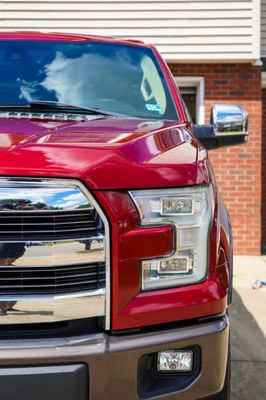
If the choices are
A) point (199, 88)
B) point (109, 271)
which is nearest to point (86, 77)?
point (109, 271)

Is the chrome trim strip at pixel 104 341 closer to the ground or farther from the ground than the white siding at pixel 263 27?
closer to the ground

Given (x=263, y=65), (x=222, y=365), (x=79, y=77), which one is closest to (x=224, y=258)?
(x=222, y=365)

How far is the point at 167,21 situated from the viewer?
688 centimetres

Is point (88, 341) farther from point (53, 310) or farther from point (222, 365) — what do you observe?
point (222, 365)

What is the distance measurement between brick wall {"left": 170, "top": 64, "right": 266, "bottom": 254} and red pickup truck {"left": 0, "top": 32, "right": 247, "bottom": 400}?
5214mm

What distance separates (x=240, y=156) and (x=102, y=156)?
5595mm

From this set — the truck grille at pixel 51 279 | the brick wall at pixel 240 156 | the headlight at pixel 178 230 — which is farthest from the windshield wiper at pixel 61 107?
the brick wall at pixel 240 156

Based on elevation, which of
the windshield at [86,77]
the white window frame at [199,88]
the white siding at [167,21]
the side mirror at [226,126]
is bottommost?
the side mirror at [226,126]

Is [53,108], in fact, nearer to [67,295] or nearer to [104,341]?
[67,295]

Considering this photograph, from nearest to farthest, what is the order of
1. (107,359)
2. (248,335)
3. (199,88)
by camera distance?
(107,359) < (248,335) < (199,88)

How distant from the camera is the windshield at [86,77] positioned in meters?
2.88

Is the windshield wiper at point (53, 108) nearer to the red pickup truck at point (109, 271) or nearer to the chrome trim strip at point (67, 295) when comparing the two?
the red pickup truck at point (109, 271)

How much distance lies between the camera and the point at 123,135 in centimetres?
199

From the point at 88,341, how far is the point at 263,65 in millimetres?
6793
